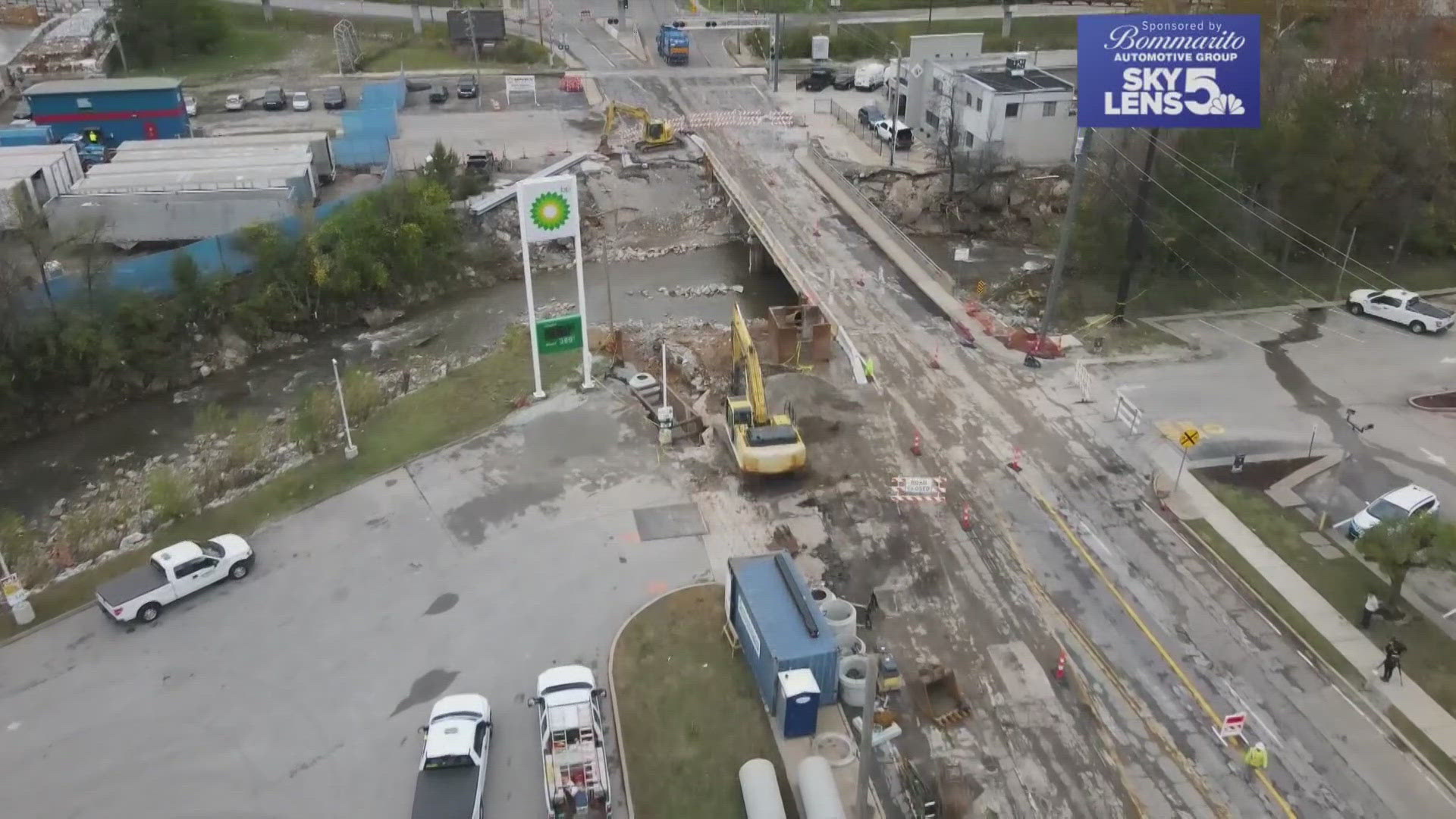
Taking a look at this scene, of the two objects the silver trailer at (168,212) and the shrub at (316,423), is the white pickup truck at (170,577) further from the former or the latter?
the silver trailer at (168,212)

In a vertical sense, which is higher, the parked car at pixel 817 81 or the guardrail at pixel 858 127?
the parked car at pixel 817 81

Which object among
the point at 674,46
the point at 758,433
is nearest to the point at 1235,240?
the point at 758,433

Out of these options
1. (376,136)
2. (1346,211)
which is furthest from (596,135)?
(1346,211)

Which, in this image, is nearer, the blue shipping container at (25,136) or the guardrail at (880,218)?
the guardrail at (880,218)

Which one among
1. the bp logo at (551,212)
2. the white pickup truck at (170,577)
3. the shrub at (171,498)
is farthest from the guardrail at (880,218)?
the shrub at (171,498)

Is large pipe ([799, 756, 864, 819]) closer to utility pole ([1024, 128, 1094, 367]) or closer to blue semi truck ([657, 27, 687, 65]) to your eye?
utility pole ([1024, 128, 1094, 367])

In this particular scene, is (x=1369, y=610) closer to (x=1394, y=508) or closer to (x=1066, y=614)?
(x=1394, y=508)
